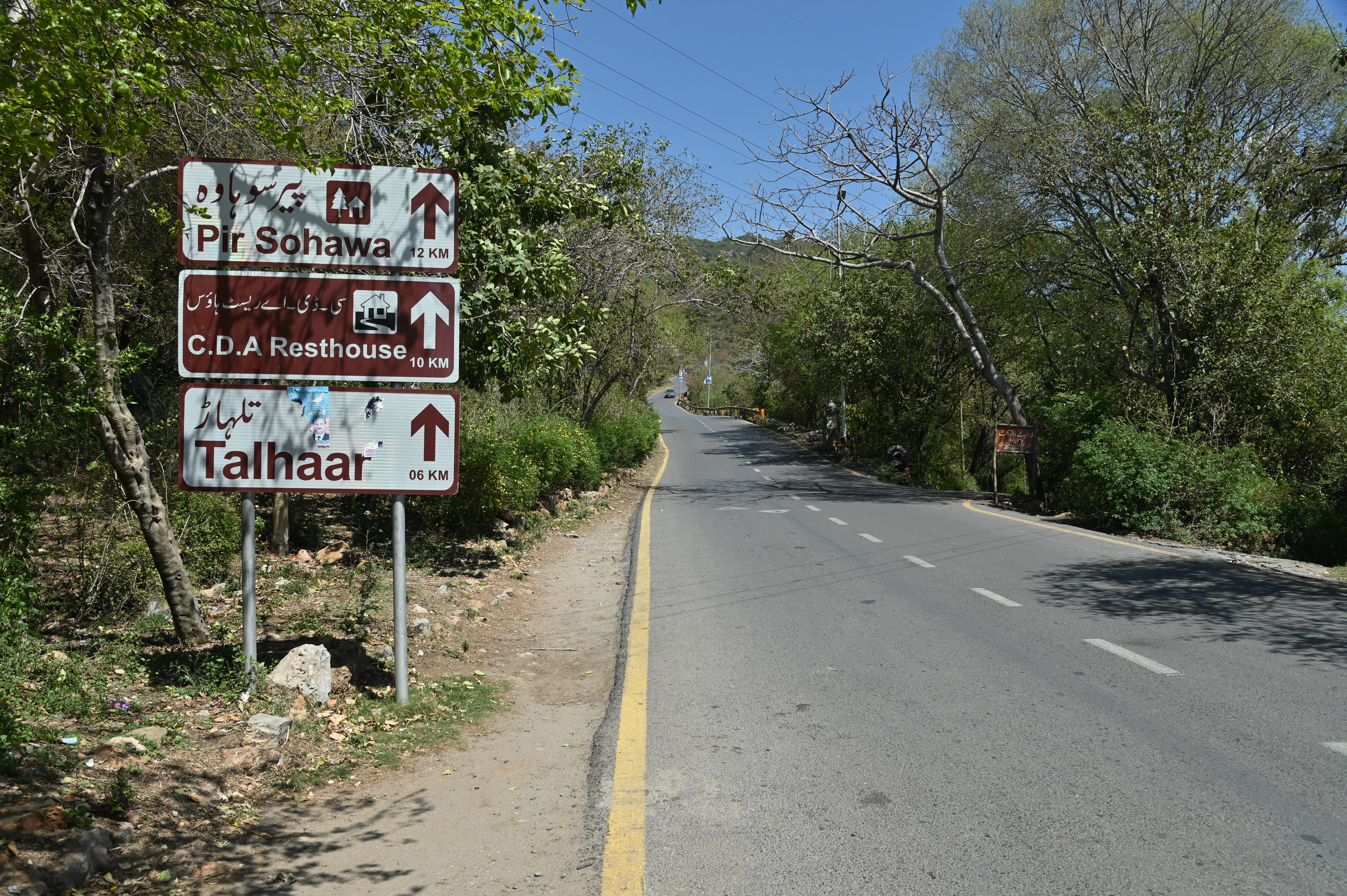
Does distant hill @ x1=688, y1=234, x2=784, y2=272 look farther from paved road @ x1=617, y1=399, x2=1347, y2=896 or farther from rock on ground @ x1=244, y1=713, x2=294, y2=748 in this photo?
rock on ground @ x1=244, y1=713, x2=294, y2=748

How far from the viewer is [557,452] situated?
50.4 ft

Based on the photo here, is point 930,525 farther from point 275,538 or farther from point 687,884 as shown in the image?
point 687,884

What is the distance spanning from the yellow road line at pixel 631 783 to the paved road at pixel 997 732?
0.07 m

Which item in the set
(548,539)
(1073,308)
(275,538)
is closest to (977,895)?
(275,538)

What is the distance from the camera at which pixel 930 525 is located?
51.8ft

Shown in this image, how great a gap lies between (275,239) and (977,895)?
16.2 feet

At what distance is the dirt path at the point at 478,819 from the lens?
11.8 feet

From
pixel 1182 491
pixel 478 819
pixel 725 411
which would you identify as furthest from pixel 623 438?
pixel 725 411

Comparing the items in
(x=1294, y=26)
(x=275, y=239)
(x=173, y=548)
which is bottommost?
(x=173, y=548)

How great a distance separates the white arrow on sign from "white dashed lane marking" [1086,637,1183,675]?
5.25 meters

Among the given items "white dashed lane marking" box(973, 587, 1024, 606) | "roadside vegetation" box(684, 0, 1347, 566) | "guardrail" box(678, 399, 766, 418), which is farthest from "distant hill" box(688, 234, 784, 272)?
"guardrail" box(678, 399, 766, 418)

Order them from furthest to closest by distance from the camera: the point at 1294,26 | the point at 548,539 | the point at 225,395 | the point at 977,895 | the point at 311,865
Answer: the point at 1294,26, the point at 548,539, the point at 225,395, the point at 311,865, the point at 977,895

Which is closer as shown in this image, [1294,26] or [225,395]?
[225,395]

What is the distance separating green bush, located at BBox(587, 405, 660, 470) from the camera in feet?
73.5
